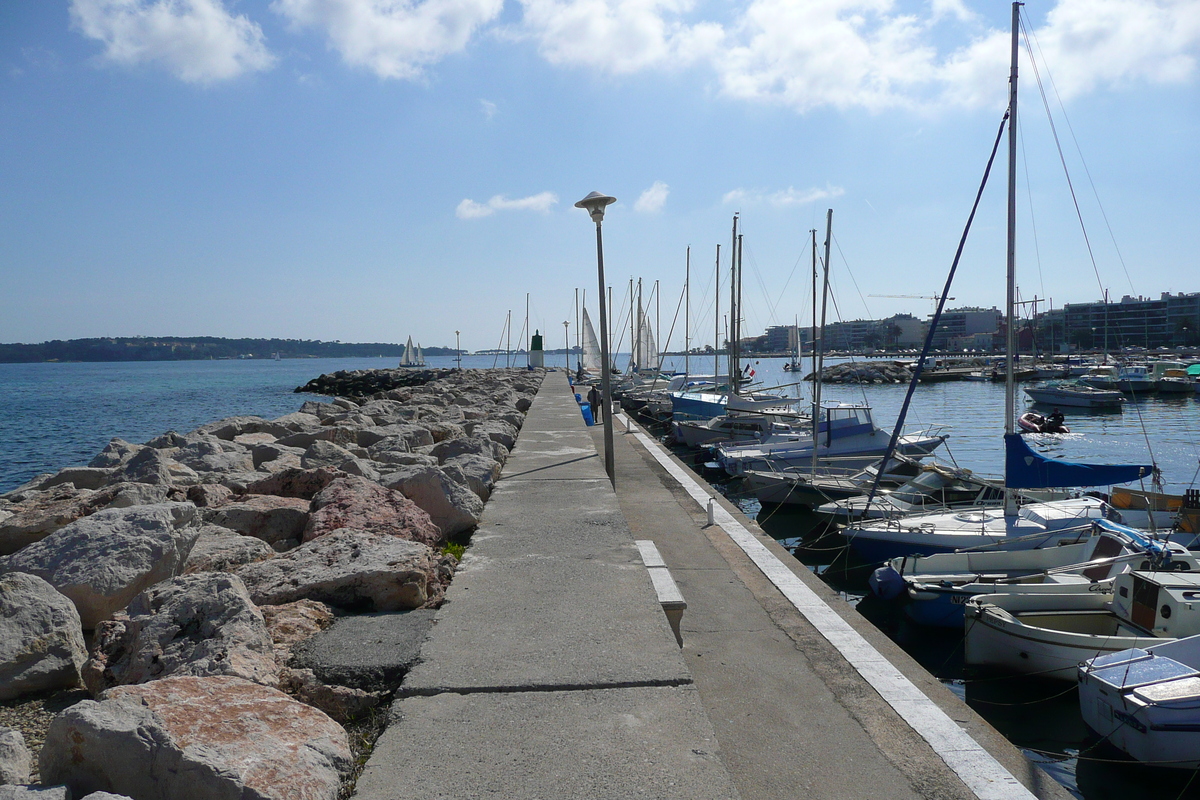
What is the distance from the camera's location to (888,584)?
10.7m

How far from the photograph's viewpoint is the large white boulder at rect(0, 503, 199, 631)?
4.74 metres

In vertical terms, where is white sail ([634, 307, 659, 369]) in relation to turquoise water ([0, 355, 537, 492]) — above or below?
above

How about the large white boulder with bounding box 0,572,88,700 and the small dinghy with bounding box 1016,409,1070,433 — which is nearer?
the large white boulder with bounding box 0,572,88,700

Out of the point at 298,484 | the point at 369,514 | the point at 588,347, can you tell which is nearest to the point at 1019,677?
the point at 369,514

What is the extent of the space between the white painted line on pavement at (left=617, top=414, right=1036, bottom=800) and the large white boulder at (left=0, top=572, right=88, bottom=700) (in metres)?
4.51

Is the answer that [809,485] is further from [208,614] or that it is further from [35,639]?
[35,639]

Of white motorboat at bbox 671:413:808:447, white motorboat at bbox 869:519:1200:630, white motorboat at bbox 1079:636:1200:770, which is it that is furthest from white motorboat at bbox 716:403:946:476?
white motorboat at bbox 1079:636:1200:770

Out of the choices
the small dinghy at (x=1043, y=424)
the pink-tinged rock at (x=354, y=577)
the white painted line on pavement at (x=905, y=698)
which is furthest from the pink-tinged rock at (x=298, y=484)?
the small dinghy at (x=1043, y=424)

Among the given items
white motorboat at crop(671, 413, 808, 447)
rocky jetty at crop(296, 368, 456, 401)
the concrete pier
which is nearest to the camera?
the concrete pier

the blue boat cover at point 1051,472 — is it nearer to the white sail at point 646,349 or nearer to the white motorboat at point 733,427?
the white motorboat at point 733,427

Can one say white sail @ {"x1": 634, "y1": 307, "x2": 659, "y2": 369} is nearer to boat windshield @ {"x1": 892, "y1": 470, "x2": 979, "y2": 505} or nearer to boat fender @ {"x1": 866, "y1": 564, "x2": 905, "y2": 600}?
boat windshield @ {"x1": 892, "y1": 470, "x2": 979, "y2": 505}

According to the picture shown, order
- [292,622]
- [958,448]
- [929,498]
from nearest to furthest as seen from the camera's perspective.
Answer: [292,622], [929,498], [958,448]

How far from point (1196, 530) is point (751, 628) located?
10.1 m

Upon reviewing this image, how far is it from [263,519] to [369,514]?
4.51 ft
